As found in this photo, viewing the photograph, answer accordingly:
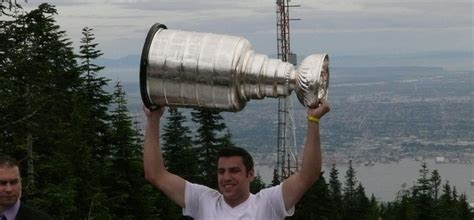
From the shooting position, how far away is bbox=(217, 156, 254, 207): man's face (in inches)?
202

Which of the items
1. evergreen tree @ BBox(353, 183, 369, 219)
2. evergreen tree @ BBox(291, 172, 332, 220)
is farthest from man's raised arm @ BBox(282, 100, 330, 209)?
evergreen tree @ BBox(353, 183, 369, 219)

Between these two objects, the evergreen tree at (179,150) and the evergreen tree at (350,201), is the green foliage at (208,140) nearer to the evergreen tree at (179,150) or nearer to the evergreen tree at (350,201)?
the evergreen tree at (179,150)

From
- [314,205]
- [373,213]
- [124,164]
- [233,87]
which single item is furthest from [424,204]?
[233,87]

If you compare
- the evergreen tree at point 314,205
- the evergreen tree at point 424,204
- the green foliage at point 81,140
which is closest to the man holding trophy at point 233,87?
the green foliage at point 81,140

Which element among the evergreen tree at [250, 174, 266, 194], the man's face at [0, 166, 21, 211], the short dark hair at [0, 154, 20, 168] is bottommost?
the evergreen tree at [250, 174, 266, 194]

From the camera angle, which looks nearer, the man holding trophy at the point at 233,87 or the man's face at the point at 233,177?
the man holding trophy at the point at 233,87

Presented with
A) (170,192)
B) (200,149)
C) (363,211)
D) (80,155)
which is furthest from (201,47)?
(363,211)

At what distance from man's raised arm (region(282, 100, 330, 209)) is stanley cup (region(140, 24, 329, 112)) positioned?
0.09 meters

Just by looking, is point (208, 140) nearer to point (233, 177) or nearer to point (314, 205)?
point (314, 205)

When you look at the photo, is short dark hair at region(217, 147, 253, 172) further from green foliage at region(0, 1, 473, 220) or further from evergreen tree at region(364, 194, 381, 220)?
evergreen tree at region(364, 194, 381, 220)

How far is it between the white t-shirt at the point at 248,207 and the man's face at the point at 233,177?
0.26 feet

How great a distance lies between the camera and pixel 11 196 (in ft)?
17.5

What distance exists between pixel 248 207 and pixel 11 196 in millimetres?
1563

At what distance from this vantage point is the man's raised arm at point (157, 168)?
558cm
